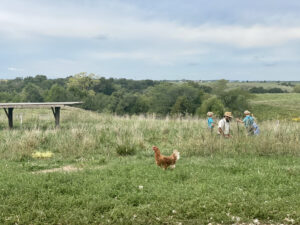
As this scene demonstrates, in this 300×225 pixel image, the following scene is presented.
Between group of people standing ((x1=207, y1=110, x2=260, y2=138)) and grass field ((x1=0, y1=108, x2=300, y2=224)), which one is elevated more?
group of people standing ((x1=207, y1=110, x2=260, y2=138))

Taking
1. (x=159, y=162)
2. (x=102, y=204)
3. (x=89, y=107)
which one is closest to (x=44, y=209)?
(x=102, y=204)

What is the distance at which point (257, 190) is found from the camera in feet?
16.3

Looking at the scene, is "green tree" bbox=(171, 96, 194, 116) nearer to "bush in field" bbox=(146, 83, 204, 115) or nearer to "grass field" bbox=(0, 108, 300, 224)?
"bush in field" bbox=(146, 83, 204, 115)

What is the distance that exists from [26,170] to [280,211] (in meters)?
5.48

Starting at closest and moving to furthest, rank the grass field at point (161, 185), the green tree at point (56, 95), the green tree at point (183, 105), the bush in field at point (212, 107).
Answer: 1. the grass field at point (161, 185)
2. the bush in field at point (212, 107)
3. the green tree at point (183, 105)
4. the green tree at point (56, 95)

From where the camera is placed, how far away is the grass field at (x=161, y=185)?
415cm

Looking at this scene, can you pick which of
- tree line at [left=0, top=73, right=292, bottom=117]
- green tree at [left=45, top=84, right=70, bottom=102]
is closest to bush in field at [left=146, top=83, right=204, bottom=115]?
tree line at [left=0, top=73, right=292, bottom=117]

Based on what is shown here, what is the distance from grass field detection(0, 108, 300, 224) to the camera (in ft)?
13.6

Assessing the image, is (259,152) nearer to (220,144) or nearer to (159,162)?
(220,144)

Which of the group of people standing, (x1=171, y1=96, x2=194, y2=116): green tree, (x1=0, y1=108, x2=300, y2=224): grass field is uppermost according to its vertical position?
the group of people standing

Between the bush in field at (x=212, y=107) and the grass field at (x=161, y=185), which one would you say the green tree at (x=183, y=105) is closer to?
the bush in field at (x=212, y=107)

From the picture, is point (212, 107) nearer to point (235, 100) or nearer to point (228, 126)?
point (235, 100)

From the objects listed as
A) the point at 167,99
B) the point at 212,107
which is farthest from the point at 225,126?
the point at 167,99

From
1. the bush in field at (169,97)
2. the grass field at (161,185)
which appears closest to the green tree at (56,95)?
the bush in field at (169,97)
